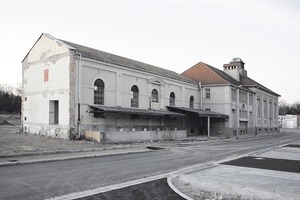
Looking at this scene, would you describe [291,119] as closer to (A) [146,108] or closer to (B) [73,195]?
(A) [146,108]

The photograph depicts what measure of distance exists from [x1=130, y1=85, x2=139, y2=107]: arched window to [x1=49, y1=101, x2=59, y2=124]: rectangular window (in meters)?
7.98

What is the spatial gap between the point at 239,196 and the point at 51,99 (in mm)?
23769

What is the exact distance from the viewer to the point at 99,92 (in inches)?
1113

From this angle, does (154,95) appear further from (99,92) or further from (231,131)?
(231,131)

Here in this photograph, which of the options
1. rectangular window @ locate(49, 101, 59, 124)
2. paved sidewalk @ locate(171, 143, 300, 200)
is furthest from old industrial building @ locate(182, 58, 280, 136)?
paved sidewalk @ locate(171, 143, 300, 200)

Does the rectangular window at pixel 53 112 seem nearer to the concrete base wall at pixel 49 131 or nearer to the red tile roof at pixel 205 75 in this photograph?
the concrete base wall at pixel 49 131

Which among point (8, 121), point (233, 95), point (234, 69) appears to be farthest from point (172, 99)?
point (8, 121)

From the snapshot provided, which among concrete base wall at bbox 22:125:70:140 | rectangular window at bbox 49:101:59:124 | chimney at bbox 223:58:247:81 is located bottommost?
concrete base wall at bbox 22:125:70:140

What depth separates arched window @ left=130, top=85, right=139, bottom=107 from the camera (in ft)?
106

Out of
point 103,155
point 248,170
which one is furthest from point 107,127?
point 248,170

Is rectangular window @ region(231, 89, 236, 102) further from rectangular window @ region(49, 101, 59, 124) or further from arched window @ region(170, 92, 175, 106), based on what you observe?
rectangular window @ region(49, 101, 59, 124)

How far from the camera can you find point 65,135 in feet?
83.2

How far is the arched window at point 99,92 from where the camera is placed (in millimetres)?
27906

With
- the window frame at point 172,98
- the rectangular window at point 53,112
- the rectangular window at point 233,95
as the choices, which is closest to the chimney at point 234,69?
the rectangular window at point 233,95
